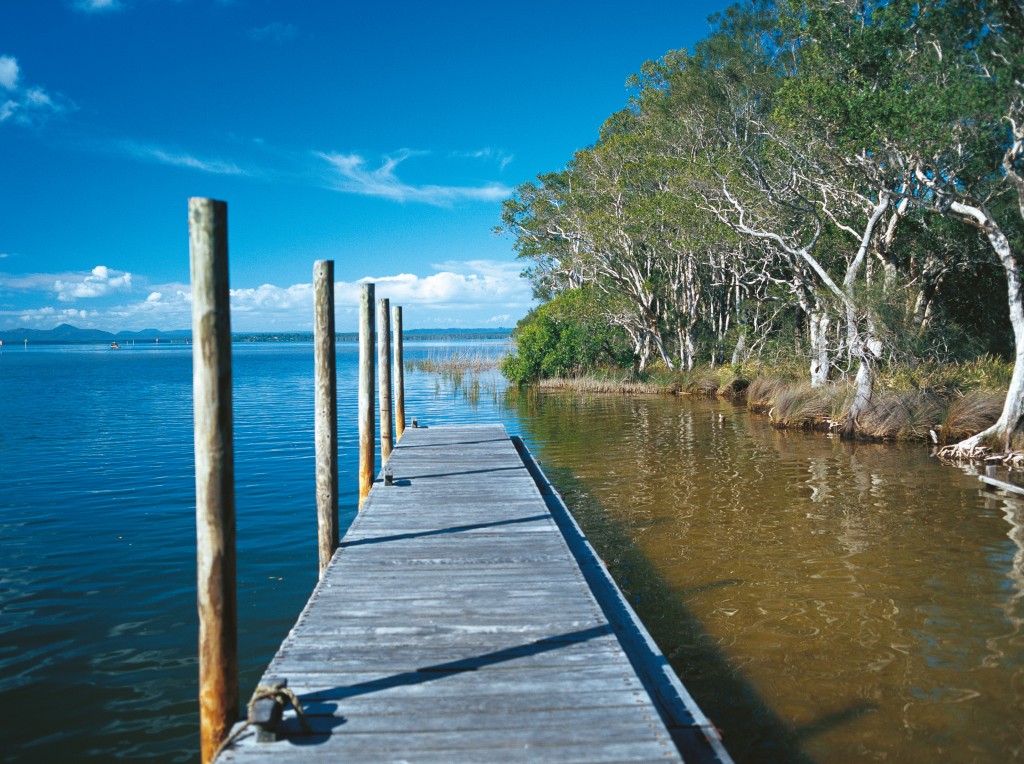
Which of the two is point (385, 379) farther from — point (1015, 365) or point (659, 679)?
point (1015, 365)

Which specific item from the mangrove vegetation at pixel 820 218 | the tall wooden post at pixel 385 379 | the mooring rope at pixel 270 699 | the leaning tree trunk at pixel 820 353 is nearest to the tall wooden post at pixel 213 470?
the mooring rope at pixel 270 699

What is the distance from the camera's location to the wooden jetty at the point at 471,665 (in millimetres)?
3709

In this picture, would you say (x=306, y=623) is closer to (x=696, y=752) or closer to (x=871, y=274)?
(x=696, y=752)

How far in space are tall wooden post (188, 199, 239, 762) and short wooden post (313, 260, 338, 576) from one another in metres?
3.41

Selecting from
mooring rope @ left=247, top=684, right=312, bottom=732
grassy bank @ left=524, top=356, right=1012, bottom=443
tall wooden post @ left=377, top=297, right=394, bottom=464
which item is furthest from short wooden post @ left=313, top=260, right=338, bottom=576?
grassy bank @ left=524, top=356, right=1012, bottom=443

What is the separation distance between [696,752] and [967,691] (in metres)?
3.25

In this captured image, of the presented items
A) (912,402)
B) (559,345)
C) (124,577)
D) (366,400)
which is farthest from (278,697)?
(559,345)

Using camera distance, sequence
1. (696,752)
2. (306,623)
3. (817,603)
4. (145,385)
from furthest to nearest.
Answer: (145,385) → (817,603) → (306,623) → (696,752)

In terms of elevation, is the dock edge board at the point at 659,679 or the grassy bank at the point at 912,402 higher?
the grassy bank at the point at 912,402

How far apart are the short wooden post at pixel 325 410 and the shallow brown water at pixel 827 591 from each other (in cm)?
344

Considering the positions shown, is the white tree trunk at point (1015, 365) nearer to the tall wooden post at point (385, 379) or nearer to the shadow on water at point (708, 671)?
the shadow on water at point (708, 671)

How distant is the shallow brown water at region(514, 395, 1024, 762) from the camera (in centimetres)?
548

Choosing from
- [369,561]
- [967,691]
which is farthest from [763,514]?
[369,561]

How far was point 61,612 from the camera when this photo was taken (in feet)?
26.0
